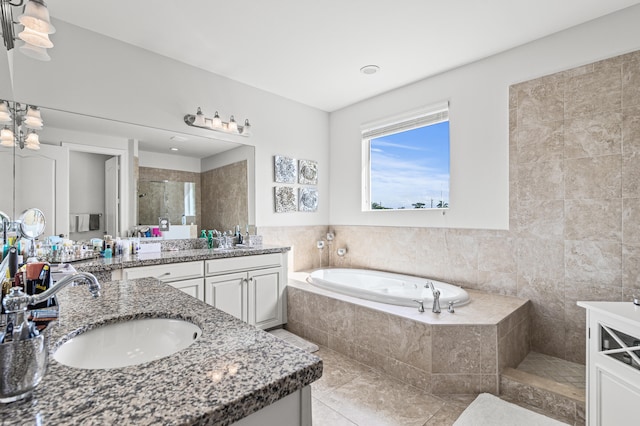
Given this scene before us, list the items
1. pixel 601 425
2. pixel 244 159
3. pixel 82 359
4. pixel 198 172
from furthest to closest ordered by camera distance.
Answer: pixel 244 159 → pixel 198 172 → pixel 601 425 → pixel 82 359

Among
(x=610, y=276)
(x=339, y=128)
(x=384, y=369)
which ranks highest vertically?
(x=339, y=128)

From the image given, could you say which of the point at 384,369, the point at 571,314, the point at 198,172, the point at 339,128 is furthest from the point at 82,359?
the point at 339,128

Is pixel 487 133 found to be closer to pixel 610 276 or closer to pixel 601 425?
pixel 610 276

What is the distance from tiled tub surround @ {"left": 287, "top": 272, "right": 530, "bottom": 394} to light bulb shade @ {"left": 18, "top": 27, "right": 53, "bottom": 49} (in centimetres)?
253

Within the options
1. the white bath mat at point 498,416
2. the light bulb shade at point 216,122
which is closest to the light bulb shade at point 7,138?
the light bulb shade at point 216,122

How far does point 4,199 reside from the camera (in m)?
1.13

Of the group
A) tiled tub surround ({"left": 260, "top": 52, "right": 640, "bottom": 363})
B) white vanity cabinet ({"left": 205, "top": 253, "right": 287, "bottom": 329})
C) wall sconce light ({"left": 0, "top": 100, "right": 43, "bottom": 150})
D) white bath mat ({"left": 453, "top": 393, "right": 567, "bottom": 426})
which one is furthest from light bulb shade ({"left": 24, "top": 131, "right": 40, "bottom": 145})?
tiled tub surround ({"left": 260, "top": 52, "right": 640, "bottom": 363})

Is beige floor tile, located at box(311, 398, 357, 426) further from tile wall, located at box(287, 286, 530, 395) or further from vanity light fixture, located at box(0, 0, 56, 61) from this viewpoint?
vanity light fixture, located at box(0, 0, 56, 61)

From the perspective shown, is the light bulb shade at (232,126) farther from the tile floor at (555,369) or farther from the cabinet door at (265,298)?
the tile floor at (555,369)

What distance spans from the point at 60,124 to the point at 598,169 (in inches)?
157

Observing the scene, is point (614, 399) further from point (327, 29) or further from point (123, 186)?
point (123, 186)

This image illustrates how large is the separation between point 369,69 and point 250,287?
2408mm

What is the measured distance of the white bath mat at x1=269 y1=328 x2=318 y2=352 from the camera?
279cm

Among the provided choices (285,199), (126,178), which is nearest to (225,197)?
(285,199)
